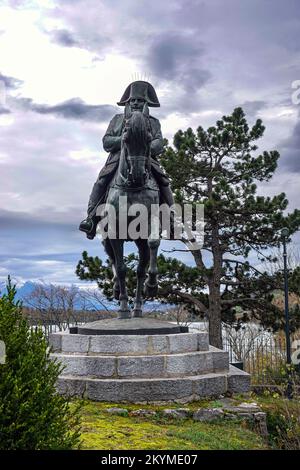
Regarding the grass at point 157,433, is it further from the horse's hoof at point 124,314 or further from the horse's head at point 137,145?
the horse's head at point 137,145

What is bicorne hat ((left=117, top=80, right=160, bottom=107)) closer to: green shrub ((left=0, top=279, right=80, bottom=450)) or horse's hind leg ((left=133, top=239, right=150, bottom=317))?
horse's hind leg ((left=133, top=239, right=150, bottom=317))

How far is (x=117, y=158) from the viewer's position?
349 inches

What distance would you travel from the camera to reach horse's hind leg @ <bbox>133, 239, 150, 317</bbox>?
906 centimetres

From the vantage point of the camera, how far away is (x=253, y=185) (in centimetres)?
1891

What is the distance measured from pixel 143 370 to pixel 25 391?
3770 millimetres

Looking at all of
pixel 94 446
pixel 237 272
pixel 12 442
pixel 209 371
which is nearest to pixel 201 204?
pixel 237 272

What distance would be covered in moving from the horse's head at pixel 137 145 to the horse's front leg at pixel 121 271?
3.95ft

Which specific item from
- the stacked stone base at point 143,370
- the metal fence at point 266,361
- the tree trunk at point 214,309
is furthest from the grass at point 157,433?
the tree trunk at point 214,309

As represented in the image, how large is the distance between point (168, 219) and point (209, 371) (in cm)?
271

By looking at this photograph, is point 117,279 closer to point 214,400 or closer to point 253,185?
point 214,400

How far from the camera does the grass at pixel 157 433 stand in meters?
5.36

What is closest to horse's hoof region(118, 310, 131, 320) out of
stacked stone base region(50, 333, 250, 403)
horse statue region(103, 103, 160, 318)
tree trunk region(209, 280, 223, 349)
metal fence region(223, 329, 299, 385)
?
horse statue region(103, 103, 160, 318)
